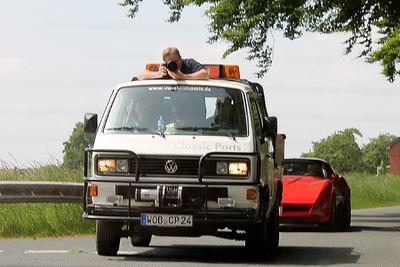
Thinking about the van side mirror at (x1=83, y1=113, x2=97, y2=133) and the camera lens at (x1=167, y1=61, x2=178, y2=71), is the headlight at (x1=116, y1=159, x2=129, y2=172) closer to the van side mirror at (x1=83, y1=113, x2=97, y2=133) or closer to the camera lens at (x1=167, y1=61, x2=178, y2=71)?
the van side mirror at (x1=83, y1=113, x2=97, y2=133)

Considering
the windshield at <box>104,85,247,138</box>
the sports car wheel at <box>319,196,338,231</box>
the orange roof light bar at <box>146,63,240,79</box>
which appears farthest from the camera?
the sports car wheel at <box>319,196,338,231</box>

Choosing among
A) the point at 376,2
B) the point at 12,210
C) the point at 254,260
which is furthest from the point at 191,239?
the point at 376,2

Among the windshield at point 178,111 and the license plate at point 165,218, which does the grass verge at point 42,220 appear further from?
the license plate at point 165,218

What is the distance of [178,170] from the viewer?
46.4 ft

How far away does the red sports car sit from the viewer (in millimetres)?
20859

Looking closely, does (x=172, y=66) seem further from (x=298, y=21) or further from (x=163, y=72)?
(x=298, y=21)

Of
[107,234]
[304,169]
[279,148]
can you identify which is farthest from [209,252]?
[304,169]

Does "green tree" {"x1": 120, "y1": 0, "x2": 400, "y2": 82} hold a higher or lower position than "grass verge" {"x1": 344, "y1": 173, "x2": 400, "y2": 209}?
higher

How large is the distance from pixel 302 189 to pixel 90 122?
24.1 ft

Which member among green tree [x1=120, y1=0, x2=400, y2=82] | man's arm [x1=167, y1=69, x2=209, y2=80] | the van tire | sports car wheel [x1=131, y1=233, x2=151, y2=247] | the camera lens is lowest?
sports car wheel [x1=131, y1=233, x2=151, y2=247]

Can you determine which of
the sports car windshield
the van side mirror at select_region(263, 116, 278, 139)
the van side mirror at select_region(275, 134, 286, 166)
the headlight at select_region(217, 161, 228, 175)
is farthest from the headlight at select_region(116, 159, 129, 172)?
the sports car windshield

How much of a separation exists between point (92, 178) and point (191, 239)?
17.0ft

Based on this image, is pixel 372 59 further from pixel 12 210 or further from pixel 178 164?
pixel 178 164

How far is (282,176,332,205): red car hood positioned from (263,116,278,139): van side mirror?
5.80 meters
